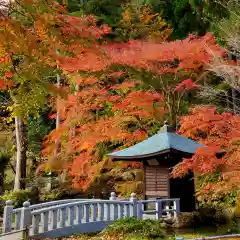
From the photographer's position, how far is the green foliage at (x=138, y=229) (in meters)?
9.41

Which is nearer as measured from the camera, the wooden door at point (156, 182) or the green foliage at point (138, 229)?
the green foliage at point (138, 229)

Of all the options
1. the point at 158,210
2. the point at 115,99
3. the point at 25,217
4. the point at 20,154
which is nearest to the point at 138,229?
the point at 25,217

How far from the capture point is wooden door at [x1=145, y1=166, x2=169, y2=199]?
14477 mm

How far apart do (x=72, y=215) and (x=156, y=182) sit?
15.7ft

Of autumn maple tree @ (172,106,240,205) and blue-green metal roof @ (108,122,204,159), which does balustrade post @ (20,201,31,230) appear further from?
autumn maple tree @ (172,106,240,205)

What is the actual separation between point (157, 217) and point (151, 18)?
16.8m

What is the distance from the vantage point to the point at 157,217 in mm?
13656

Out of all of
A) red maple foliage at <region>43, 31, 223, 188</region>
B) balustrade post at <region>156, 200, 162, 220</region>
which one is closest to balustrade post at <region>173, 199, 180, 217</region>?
balustrade post at <region>156, 200, 162, 220</region>

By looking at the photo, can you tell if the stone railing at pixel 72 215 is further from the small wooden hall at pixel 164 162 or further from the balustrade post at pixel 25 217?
the small wooden hall at pixel 164 162

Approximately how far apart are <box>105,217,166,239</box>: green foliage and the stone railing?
5.21 feet

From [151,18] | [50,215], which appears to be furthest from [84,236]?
[151,18]

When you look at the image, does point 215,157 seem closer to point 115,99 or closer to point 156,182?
point 156,182

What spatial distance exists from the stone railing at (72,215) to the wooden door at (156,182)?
0.46m

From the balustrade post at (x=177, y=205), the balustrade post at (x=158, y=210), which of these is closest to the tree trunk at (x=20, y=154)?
the balustrade post at (x=158, y=210)
